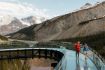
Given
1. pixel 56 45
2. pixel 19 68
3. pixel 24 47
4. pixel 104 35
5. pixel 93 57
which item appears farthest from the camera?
pixel 104 35

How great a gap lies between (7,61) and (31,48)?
10.5m

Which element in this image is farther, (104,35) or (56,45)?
(104,35)

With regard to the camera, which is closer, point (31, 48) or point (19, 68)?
point (31, 48)

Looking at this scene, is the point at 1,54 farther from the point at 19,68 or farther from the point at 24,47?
the point at 19,68

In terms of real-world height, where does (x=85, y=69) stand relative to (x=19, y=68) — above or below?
above

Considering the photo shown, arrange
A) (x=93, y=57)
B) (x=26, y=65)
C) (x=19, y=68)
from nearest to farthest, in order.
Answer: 1. (x=93, y=57)
2. (x=19, y=68)
3. (x=26, y=65)

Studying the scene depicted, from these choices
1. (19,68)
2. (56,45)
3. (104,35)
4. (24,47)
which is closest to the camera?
(56,45)

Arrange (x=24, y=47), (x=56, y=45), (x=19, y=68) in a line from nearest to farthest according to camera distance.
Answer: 1. (x=56, y=45)
2. (x=24, y=47)
3. (x=19, y=68)

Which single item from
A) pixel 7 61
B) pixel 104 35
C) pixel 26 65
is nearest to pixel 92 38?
pixel 104 35

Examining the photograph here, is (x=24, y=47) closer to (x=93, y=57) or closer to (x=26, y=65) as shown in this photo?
(x=26, y=65)

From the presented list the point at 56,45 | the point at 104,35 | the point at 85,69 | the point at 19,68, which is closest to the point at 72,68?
the point at 85,69

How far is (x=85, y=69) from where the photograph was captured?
3603 cm

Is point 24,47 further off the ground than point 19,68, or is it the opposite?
point 24,47

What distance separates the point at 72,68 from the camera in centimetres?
3619
